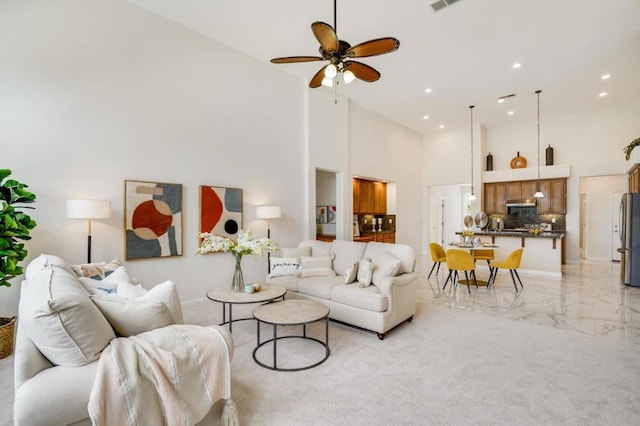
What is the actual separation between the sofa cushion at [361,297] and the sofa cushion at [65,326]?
7.82 ft

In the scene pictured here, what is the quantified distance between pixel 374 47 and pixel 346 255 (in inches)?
101

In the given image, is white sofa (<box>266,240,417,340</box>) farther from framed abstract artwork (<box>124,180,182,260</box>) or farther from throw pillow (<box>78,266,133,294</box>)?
throw pillow (<box>78,266,133,294</box>)

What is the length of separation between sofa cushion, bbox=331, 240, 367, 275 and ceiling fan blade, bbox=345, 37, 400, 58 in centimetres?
236

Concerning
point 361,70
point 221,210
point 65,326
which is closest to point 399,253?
point 361,70

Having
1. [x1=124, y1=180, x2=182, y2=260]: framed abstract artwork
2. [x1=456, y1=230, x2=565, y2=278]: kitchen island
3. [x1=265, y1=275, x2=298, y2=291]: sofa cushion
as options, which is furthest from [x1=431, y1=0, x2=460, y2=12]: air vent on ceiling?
[x1=456, y1=230, x2=565, y2=278]: kitchen island

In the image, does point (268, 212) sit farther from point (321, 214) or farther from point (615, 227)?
point (615, 227)

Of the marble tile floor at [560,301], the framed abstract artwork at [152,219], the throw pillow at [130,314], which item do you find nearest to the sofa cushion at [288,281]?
the framed abstract artwork at [152,219]

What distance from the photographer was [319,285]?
386 centimetres

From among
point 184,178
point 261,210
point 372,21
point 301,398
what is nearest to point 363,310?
point 301,398

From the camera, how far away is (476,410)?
2086mm

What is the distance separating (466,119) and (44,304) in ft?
30.2

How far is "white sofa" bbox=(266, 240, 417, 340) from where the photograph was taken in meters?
3.30

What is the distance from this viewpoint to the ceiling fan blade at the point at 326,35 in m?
2.54

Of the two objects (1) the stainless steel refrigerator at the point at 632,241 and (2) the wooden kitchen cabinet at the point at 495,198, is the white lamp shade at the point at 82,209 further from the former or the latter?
(2) the wooden kitchen cabinet at the point at 495,198
